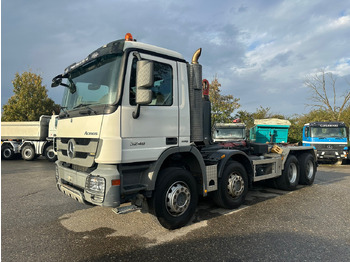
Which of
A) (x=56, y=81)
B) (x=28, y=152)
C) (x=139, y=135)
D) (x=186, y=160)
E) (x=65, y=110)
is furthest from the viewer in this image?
(x=28, y=152)

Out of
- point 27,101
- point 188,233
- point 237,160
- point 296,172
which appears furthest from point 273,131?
point 27,101

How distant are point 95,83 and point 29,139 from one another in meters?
14.7

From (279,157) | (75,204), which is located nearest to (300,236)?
(279,157)

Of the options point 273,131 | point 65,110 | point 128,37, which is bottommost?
point 273,131

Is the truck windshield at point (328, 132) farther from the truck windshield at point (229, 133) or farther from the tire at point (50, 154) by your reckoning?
the tire at point (50, 154)

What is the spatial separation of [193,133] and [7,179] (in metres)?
8.18

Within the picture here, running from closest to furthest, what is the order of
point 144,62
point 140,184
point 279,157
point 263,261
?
point 263,261 < point 144,62 < point 140,184 < point 279,157

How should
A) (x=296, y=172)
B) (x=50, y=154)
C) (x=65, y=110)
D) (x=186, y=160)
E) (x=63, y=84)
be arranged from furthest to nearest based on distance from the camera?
(x=50, y=154) → (x=296, y=172) → (x=63, y=84) → (x=186, y=160) → (x=65, y=110)

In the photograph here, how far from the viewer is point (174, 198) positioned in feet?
12.9

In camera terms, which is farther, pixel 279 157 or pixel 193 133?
pixel 279 157

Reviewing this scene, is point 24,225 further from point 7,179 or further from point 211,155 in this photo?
point 7,179

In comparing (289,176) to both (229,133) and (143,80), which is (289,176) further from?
(143,80)

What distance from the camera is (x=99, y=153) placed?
3.42 m

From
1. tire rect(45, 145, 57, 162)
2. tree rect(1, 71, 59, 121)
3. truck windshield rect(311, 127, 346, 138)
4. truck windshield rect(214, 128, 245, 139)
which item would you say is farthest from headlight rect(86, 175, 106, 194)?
tree rect(1, 71, 59, 121)
